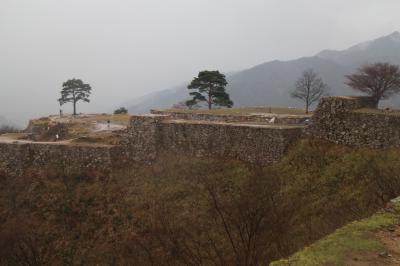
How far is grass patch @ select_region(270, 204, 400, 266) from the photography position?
6686mm

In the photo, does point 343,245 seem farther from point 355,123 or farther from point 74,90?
point 74,90

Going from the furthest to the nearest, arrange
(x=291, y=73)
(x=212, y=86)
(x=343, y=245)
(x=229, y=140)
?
(x=291, y=73), (x=212, y=86), (x=229, y=140), (x=343, y=245)

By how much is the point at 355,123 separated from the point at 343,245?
10.4 metres

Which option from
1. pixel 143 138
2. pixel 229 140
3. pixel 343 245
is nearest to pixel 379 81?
pixel 229 140

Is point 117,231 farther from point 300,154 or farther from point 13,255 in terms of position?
point 300,154

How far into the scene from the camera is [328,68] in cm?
14162

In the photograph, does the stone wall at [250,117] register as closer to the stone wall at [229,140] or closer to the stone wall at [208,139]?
the stone wall at [208,139]

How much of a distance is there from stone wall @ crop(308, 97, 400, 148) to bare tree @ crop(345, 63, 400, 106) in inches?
146

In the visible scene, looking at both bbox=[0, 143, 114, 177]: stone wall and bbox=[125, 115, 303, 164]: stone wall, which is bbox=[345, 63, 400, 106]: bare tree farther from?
bbox=[0, 143, 114, 177]: stone wall

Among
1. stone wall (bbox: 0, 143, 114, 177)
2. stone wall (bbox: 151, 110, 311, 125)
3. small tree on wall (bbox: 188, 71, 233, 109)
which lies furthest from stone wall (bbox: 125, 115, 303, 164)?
small tree on wall (bbox: 188, 71, 233, 109)

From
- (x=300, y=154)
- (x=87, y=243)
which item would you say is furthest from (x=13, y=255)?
(x=300, y=154)

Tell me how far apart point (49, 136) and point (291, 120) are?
19108mm

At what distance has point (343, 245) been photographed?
723 cm

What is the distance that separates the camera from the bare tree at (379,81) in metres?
21.6
